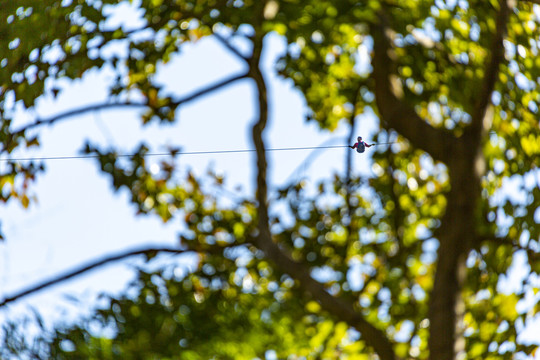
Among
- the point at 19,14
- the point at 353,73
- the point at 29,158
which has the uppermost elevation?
the point at 19,14

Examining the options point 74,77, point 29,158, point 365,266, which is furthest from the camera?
point 365,266

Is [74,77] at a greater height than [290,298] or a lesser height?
greater

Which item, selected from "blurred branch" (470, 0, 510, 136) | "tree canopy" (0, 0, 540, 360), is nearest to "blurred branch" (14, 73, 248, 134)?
"tree canopy" (0, 0, 540, 360)

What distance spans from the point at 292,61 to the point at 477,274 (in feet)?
8.99

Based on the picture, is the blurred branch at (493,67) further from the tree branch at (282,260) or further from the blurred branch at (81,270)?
the blurred branch at (81,270)

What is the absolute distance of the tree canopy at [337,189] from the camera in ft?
16.1

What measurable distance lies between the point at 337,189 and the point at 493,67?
2534mm

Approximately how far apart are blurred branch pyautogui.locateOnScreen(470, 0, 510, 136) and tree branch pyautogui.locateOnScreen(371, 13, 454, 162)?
0.99ft

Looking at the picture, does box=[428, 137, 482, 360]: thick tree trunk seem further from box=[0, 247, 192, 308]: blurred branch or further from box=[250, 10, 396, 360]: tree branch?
box=[0, 247, 192, 308]: blurred branch

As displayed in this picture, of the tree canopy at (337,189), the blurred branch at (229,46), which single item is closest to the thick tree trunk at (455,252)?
the tree canopy at (337,189)

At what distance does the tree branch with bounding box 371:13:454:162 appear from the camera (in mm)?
5250

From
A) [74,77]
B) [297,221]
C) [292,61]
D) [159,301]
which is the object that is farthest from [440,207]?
[74,77]

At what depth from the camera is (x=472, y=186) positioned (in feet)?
16.0

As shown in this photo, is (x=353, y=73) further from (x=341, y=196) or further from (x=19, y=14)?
(x=19, y=14)
